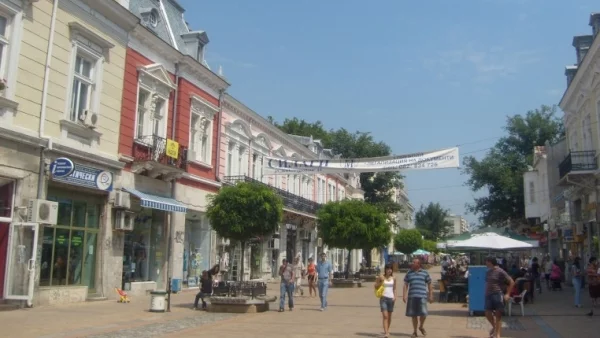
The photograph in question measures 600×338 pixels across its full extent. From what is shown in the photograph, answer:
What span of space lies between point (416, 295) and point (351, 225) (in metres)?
19.8

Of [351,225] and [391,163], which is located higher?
[391,163]

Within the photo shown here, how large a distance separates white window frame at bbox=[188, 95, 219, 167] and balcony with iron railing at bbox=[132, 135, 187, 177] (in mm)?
1900

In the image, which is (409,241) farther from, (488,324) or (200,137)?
(488,324)

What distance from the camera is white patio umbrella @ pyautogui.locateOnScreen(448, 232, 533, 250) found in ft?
57.7

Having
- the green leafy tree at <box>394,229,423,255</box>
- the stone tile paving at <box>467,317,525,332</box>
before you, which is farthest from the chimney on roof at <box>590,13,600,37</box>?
the green leafy tree at <box>394,229,423,255</box>

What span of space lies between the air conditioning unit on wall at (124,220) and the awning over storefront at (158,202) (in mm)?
564

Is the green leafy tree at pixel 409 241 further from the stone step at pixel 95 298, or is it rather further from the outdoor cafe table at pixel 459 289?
the stone step at pixel 95 298

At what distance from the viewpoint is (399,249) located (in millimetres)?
68875

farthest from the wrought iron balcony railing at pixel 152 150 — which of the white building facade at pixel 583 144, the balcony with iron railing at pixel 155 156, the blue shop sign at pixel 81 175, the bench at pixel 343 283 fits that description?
the white building facade at pixel 583 144

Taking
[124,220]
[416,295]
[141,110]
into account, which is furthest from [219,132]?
[416,295]

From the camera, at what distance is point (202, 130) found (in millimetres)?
23859

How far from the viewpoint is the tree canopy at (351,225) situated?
30750mm

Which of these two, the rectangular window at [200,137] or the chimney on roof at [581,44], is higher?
the chimney on roof at [581,44]

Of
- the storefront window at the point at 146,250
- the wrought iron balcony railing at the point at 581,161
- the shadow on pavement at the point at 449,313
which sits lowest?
the shadow on pavement at the point at 449,313
